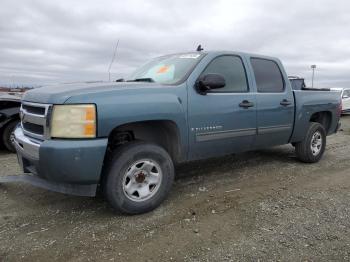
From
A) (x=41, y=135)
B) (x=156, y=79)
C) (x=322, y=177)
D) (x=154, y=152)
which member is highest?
(x=156, y=79)

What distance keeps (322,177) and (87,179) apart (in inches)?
147

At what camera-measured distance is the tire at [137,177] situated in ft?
12.2

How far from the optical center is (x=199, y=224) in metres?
3.73

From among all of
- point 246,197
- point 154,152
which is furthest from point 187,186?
point 154,152

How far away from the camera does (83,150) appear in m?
3.46

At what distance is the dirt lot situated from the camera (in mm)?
3164

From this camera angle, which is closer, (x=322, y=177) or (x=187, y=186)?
(x=187, y=186)

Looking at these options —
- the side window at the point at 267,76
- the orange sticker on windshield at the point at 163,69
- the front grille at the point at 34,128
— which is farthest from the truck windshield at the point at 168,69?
the front grille at the point at 34,128

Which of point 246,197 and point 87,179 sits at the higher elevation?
point 87,179

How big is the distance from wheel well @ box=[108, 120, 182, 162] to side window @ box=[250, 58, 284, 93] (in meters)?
1.75

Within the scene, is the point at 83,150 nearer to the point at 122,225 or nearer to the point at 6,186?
the point at 122,225

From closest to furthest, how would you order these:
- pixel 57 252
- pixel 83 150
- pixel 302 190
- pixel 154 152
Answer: pixel 57 252 → pixel 83 150 → pixel 154 152 → pixel 302 190

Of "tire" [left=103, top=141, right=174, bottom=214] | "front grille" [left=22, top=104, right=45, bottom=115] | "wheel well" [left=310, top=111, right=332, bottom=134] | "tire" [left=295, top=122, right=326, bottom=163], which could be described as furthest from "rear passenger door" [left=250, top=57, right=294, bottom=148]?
"front grille" [left=22, top=104, right=45, bottom=115]

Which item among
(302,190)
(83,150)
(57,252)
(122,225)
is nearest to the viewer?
(57,252)
